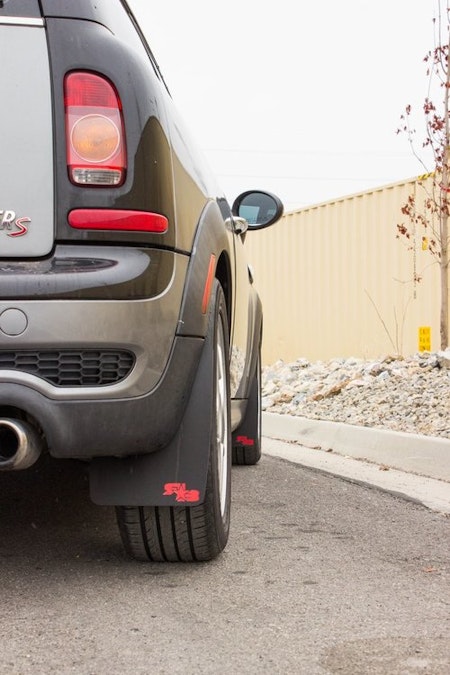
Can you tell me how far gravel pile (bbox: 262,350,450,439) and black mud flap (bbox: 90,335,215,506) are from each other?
3998 millimetres

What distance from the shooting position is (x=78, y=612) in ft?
9.40

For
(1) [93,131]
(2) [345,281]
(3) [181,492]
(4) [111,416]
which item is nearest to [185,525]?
(3) [181,492]

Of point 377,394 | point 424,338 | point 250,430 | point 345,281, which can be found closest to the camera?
point 250,430

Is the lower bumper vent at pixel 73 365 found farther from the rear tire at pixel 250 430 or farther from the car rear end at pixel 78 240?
the rear tire at pixel 250 430

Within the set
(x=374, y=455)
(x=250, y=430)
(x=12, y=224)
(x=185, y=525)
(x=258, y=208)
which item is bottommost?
(x=374, y=455)

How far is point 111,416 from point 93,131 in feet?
2.63

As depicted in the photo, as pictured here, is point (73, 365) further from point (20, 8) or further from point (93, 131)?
point (20, 8)

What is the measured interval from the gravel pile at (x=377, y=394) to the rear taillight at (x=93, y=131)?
446 centimetres

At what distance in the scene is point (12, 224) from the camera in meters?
2.79

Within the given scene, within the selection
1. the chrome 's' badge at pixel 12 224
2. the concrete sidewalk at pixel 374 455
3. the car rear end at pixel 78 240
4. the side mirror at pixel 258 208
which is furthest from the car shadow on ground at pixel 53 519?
the side mirror at pixel 258 208

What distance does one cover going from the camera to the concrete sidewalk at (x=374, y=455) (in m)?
5.54

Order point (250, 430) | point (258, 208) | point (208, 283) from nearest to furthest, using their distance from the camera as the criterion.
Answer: point (208, 283), point (258, 208), point (250, 430)

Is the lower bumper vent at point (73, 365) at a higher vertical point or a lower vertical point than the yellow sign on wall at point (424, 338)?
higher

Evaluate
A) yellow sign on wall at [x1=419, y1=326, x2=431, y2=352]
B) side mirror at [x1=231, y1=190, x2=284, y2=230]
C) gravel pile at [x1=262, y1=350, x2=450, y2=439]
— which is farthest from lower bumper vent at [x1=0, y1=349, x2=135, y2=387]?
yellow sign on wall at [x1=419, y1=326, x2=431, y2=352]
